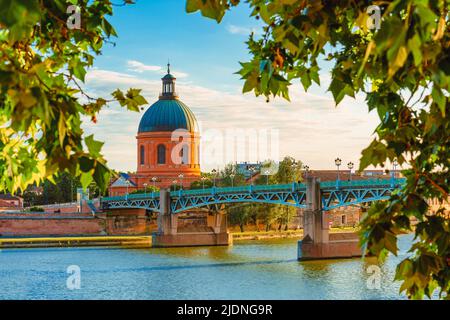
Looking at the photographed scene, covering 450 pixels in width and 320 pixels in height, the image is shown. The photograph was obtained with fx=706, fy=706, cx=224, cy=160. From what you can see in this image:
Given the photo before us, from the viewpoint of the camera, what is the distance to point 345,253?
40.3 meters

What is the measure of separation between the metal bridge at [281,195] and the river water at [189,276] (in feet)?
12.3

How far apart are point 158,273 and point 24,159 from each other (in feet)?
95.9

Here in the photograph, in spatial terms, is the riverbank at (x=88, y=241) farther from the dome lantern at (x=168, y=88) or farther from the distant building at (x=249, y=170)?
the dome lantern at (x=168, y=88)

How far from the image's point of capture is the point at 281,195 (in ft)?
152

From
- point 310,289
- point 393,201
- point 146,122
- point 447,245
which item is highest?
point 146,122

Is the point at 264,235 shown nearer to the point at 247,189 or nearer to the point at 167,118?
the point at 247,189

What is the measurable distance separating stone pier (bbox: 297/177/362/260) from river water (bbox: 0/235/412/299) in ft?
3.94

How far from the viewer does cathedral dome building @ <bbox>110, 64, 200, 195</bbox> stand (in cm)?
7738

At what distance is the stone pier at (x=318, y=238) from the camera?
39.7m

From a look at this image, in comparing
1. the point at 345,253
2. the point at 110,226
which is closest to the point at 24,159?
the point at 345,253

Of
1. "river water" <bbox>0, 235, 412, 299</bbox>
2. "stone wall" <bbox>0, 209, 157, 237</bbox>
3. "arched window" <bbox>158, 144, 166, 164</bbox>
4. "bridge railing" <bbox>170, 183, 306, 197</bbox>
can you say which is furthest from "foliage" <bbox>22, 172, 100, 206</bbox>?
"river water" <bbox>0, 235, 412, 299</bbox>

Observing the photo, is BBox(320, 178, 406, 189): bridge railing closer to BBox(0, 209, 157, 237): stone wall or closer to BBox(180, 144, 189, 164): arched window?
BBox(0, 209, 157, 237): stone wall

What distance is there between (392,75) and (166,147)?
76.6 metres

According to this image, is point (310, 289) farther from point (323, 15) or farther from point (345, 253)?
point (323, 15)
